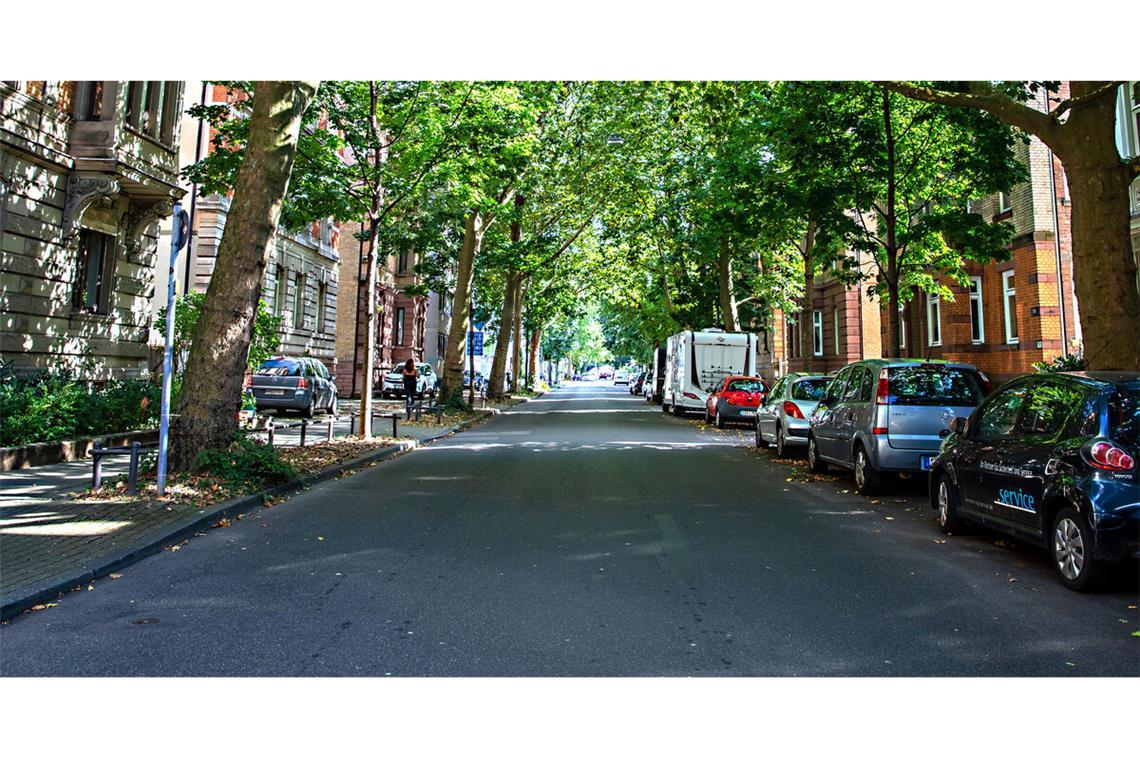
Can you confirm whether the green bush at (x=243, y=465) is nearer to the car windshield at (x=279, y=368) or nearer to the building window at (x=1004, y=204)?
the car windshield at (x=279, y=368)

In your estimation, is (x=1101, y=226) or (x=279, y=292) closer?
(x=1101, y=226)

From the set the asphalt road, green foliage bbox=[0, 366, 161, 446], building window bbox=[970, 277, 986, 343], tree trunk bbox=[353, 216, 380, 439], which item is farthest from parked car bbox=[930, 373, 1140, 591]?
building window bbox=[970, 277, 986, 343]

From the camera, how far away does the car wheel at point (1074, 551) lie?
567cm

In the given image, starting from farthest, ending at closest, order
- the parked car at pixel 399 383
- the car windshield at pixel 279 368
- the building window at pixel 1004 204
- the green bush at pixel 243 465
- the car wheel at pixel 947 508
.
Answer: the parked car at pixel 399 383 → the building window at pixel 1004 204 → the car windshield at pixel 279 368 → the green bush at pixel 243 465 → the car wheel at pixel 947 508

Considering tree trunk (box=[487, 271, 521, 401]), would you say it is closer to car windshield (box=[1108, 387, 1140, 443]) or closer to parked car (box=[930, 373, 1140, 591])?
parked car (box=[930, 373, 1140, 591])

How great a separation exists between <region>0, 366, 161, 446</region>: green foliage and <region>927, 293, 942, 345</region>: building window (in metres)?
24.2

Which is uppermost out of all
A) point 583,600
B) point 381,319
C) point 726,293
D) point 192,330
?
point 381,319

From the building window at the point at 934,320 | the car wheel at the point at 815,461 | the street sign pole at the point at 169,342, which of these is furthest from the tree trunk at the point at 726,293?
the street sign pole at the point at 169,342

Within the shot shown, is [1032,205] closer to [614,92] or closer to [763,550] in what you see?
[614,92]

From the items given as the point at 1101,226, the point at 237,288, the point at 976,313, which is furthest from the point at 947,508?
the point at 976,313

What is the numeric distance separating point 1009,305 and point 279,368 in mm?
22258

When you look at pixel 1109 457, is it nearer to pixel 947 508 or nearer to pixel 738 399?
pixel 947 508

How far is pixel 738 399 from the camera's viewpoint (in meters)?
24.1

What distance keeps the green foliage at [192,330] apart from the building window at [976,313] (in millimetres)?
21457
